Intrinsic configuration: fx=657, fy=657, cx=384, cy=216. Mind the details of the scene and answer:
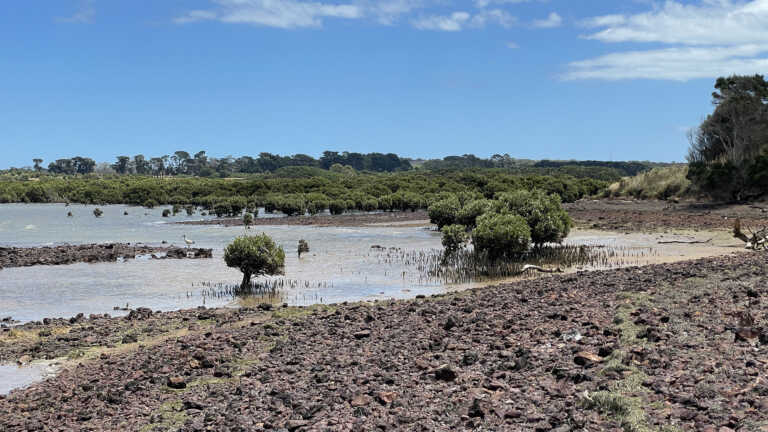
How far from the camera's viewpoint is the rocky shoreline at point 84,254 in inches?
1181

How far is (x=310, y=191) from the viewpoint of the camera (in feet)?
329

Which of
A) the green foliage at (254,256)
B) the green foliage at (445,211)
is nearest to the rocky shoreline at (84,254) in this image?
the green foliage at (254,256)

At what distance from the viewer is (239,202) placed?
73062 millimetres

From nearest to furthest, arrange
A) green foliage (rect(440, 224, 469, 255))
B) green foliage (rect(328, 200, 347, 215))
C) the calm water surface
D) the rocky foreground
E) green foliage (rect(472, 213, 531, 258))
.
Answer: the rocky foreground < the calm water surface < green foliage (rect(472, 213, 531, 258)) < green foliage (rect(440, 224, 469, 255)) < green foliage (rect(328, 200, 347, 215))

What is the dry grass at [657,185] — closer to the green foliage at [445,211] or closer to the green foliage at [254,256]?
the green foliage at [445,211]

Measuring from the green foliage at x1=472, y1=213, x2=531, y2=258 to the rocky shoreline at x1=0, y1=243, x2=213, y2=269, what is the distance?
46.2 feet

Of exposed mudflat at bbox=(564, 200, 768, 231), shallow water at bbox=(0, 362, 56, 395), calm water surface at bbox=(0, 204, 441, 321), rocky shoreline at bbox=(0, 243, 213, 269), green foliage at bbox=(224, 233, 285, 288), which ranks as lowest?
shallow water at bbox=(0, 362, 56, 395)

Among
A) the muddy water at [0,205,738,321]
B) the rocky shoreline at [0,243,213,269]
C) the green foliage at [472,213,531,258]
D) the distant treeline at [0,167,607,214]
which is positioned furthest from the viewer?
the distant treeline at [0,167,607,214]

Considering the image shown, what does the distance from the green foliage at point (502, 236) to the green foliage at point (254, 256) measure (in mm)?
8454

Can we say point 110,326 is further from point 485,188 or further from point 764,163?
point 485,188

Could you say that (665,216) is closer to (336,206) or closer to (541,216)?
(541,216)

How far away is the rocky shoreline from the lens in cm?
3000

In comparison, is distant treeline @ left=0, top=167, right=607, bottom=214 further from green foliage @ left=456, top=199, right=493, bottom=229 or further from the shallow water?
the shallow water

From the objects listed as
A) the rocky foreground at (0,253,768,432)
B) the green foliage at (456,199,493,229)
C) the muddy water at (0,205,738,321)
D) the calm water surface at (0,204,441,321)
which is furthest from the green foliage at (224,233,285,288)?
the green foliage at (456,199,493,229)
